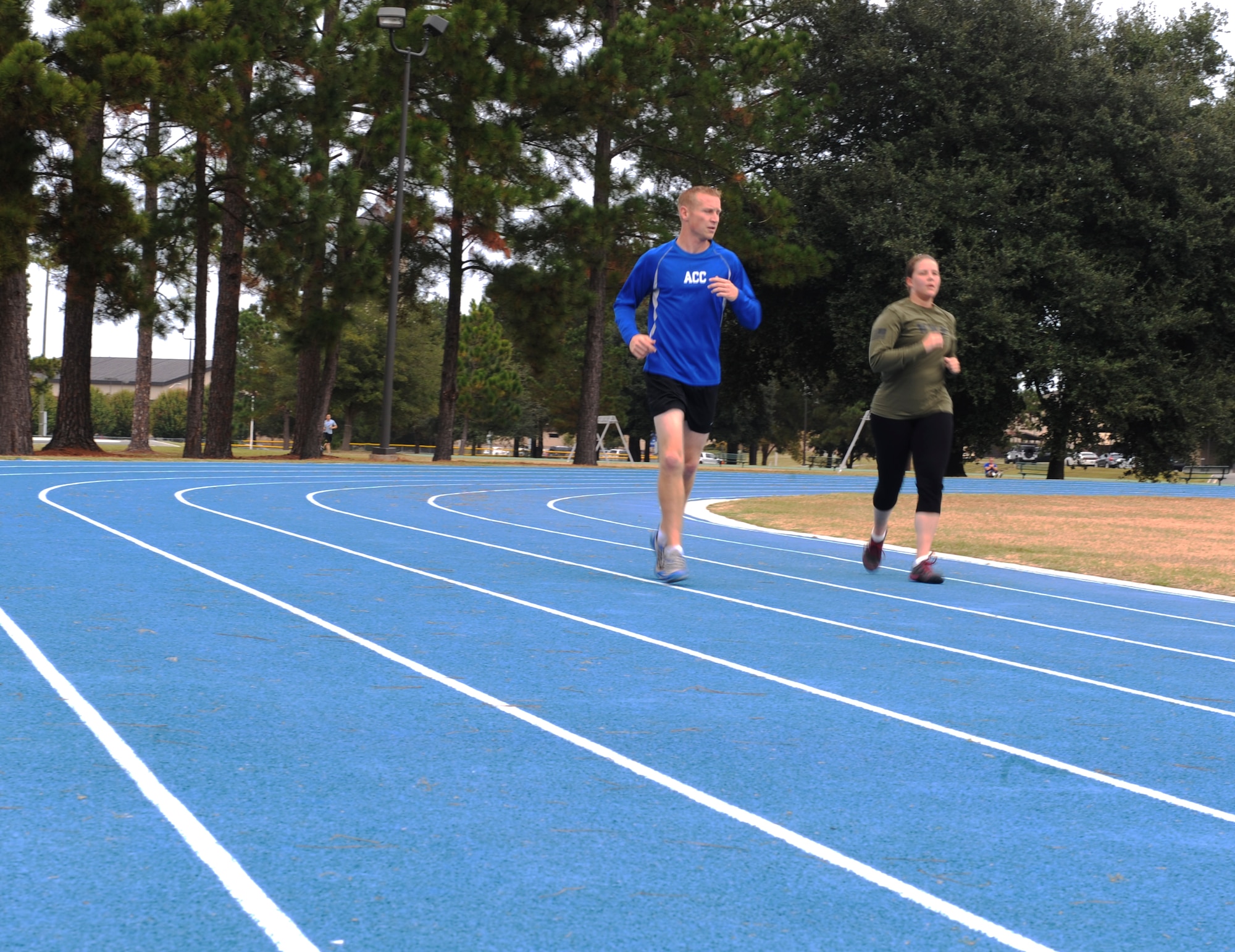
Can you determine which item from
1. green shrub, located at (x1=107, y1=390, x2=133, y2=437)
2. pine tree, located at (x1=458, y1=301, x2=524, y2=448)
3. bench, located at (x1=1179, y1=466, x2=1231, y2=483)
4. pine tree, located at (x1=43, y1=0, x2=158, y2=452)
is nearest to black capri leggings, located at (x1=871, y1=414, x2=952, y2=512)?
pine tree, located at (x1=43, y1=0, x2=158, y2=452)

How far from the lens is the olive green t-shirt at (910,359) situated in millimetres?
8898

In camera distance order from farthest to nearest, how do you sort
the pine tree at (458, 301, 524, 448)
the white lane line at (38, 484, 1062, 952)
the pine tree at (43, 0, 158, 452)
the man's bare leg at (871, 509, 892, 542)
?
the pine tree at (458, 301, 524, 448) < the pine tree at (43, 0, 158, 452) < the man's bare leg at (871, 509, 892, 542) < the white lane line at (38, 484, 1062, 952)

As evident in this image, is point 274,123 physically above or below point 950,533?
above

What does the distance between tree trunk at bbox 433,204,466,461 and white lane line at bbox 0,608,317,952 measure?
1240 inches

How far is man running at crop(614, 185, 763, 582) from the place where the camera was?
8125 mm

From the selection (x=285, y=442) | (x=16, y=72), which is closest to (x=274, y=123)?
(x=16, y=72)

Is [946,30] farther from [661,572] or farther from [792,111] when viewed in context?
[661,572]

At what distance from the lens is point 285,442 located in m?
74.1

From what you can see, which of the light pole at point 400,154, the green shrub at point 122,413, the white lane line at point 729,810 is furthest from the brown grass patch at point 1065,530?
the green shrub at point 122,413

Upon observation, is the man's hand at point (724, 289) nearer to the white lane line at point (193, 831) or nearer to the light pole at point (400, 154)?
the white lane line at point (193, 831)

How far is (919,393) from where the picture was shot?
356 inches

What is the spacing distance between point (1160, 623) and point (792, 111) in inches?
1221

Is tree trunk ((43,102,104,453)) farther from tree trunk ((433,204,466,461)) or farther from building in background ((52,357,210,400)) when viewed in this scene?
building in background ((52,357,210,400))

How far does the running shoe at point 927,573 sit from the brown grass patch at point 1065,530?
173 centimetres
